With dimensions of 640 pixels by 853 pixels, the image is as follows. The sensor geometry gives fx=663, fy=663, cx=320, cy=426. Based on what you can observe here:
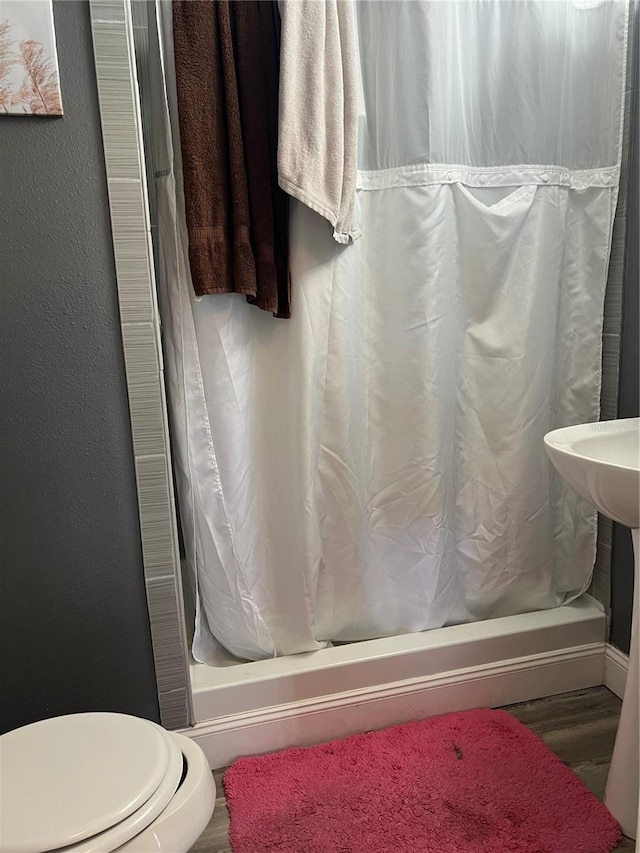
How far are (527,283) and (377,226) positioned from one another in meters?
0.42

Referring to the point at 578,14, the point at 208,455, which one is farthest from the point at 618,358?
the point at 208,455

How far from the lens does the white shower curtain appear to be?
5.06 ft

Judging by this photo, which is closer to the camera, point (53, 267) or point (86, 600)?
point (53, 267)

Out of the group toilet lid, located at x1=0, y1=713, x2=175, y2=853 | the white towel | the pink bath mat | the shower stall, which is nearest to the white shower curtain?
the shower stall

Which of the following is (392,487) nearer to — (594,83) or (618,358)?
(618,358)

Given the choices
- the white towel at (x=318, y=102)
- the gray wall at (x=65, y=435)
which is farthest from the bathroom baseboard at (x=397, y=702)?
the white towel at (x=318, y=102)

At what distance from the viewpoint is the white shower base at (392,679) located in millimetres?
1606

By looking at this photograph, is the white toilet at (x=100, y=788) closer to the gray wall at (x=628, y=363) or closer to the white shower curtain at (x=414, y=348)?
the white shower curtain at (x=414, y=348)

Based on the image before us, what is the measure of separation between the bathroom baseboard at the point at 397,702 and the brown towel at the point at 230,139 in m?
0.99

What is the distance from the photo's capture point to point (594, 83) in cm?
163

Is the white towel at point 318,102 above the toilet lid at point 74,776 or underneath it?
above

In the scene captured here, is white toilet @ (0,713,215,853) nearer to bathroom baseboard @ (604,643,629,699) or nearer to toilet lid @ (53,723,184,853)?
toilet lid @ (53,723,184,853)

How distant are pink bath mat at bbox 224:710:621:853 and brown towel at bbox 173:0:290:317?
109 centimetres

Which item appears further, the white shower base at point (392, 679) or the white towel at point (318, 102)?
the white shower base at point (392, 679)
